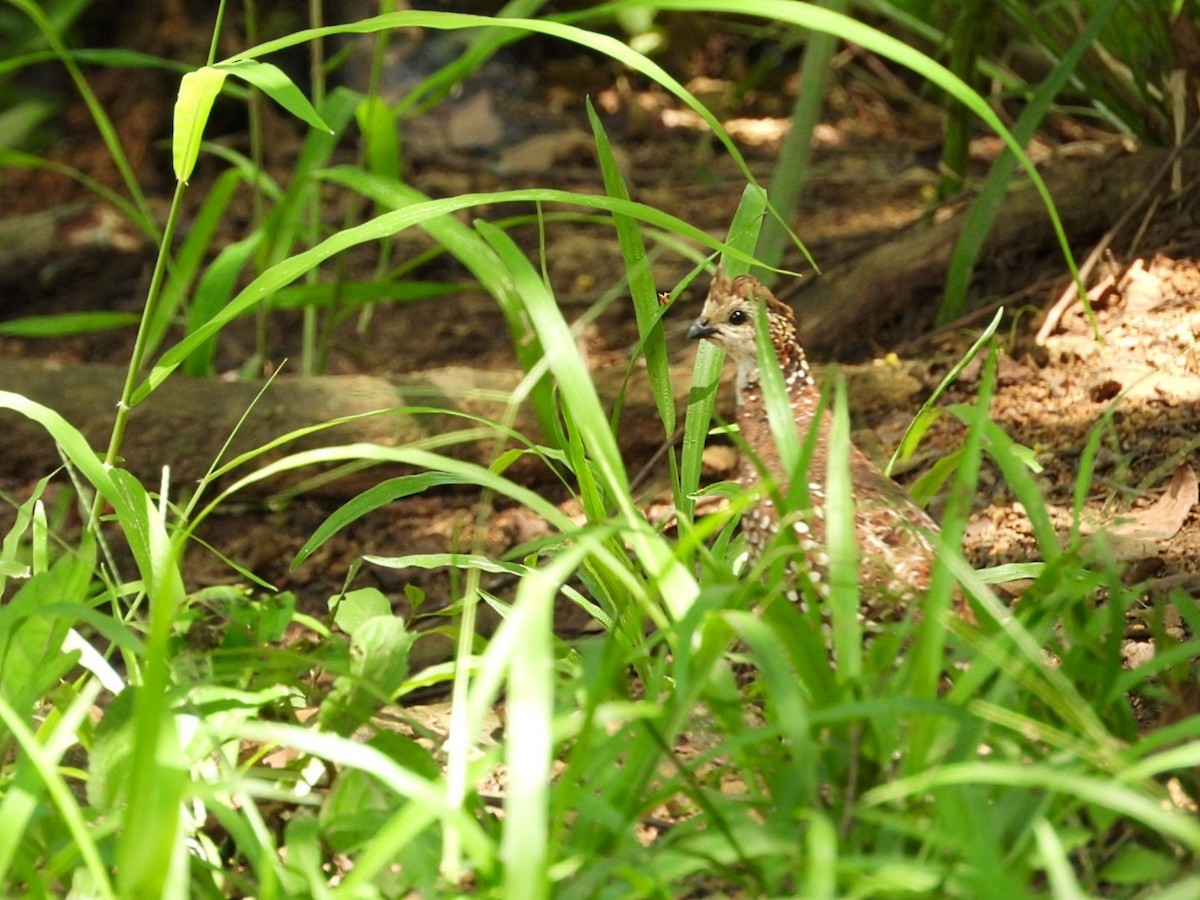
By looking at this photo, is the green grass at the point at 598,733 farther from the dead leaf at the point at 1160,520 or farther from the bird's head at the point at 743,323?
Answer: the bird's head at the point at 743,323

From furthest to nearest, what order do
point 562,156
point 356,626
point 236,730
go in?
point 562,156
point 356,626
point 236,730

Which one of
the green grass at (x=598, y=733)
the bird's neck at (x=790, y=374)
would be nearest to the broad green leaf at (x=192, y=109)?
the green grass at (x=598, y=733)

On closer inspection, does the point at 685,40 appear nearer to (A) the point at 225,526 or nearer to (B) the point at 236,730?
(A) the point at 225,526

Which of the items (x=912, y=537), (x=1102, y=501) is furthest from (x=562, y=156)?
(x=912, y=537)

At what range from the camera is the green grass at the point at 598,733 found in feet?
5.74

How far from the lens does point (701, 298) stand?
5.46 m

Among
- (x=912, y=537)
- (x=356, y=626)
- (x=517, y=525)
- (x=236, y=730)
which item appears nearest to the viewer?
(x=236, y=730)

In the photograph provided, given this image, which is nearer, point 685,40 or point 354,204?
point 354,204

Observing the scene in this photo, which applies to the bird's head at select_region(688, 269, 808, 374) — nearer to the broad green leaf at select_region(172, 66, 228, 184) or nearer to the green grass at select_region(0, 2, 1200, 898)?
the green grass at select_region(0, 2, 1200, 898)

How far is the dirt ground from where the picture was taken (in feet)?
12.1

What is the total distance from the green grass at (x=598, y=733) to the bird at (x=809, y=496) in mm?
175

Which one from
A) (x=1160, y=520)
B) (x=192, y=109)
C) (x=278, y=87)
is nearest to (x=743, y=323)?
(x=1160, y=520)

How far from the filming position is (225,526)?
4.32m

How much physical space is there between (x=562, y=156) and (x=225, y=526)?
10.6 feet
